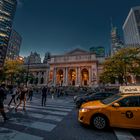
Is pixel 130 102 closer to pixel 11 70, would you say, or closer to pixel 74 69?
pixel 11 70

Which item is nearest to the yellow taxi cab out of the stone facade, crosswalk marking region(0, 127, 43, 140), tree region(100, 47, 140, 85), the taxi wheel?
the taxi wheel

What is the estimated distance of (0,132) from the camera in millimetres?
4586

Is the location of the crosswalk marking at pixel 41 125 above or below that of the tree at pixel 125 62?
below

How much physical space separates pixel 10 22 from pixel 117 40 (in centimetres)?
15521

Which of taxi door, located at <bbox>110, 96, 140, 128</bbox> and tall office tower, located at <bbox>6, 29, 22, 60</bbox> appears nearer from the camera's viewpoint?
taxi door, located at <bbox>110, 96, 140, 128</bbox>

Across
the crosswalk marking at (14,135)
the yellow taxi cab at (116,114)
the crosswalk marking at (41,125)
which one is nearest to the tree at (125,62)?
the yellow taxi cab at (116,114)

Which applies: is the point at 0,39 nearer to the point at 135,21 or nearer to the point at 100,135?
the point at 100,135

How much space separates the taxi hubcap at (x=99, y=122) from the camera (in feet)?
16.5

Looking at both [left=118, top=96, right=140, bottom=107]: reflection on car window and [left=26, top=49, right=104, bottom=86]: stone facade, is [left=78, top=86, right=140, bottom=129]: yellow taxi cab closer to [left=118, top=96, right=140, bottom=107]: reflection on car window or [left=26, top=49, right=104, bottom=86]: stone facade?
[left=118, top=96, right=140, bottom=107]: reflection on car window

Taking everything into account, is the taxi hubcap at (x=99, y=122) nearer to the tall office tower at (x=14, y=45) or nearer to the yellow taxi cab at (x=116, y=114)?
the yellow taxi cab at (x=116, y=114)

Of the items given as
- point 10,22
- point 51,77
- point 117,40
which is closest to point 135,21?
point 117,40

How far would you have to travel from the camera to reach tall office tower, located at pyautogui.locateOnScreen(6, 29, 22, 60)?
93.2m

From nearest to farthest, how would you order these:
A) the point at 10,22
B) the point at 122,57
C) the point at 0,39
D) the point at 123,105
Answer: the point at 123,105 → the point at 122,57 → the point at 0,39 → the point at 10,22

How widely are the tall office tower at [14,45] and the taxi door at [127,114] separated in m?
98.2
